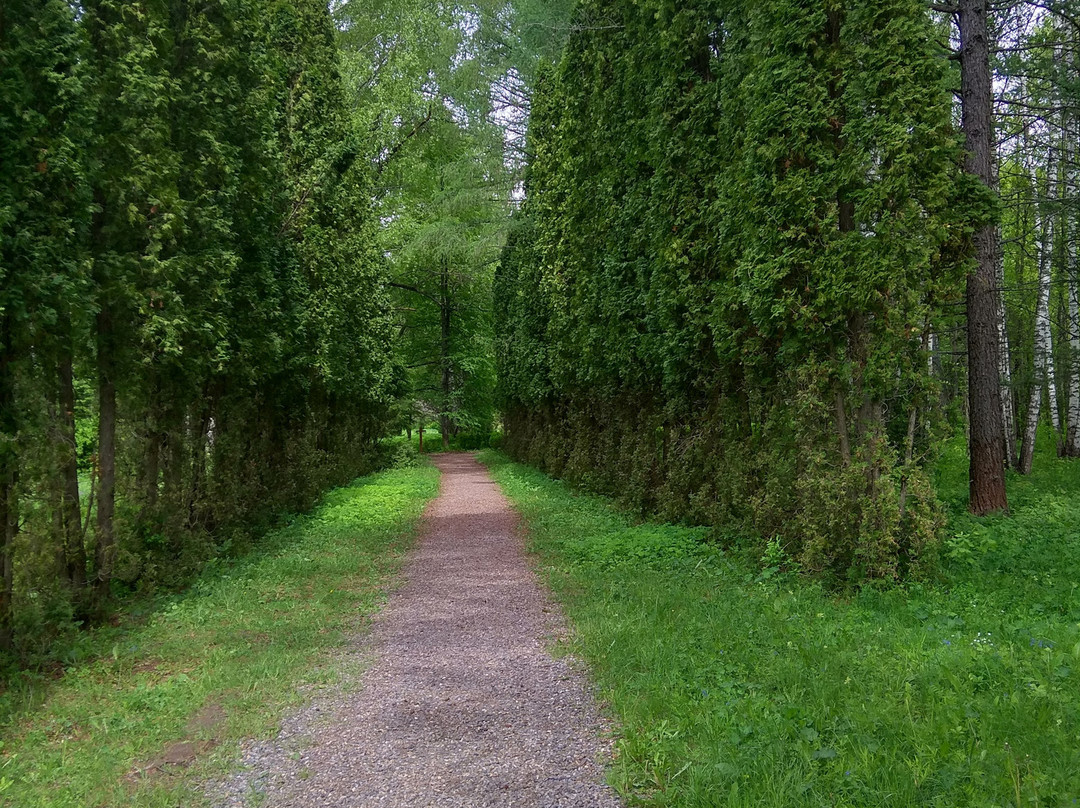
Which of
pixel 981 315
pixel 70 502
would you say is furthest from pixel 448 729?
pixel 981 315

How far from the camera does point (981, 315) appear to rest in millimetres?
9500

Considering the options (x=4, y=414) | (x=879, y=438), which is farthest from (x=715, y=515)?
(x=4, y=414)

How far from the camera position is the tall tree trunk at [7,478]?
4.70 metres

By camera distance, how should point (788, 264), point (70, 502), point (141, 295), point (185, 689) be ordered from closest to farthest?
point (185, 689) < point (70, 502) < point (141, 295) < point (788, 264)

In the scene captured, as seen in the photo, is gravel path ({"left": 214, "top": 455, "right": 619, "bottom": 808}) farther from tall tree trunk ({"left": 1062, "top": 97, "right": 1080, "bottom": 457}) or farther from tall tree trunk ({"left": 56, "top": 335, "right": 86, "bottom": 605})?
tall tree trunk ({"left": 1062, "top": 97, "right": 1080, "bottom": 457})

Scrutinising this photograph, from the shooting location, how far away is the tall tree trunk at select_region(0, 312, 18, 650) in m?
4.70

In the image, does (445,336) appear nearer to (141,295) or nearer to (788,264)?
(141,295)

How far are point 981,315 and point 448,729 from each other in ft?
29.7

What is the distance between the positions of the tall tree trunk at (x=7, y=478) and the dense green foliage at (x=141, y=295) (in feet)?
0.05

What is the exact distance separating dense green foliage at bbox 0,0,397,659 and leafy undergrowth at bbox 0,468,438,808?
0.67 m

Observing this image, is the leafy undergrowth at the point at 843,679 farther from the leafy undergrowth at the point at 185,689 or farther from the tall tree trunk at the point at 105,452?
the tall tree trunk at the point at 105,452

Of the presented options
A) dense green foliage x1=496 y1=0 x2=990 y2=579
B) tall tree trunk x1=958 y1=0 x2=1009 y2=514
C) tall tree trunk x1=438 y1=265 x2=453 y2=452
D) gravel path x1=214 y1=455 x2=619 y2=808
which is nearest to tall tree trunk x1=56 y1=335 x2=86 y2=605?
gravel path x1=214 y1=455 x2=619 y2=808

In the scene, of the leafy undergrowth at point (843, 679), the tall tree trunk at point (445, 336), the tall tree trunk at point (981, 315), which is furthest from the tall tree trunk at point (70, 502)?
the tall tree trunk at point (445, 336)

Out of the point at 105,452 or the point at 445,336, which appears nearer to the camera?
the point at 105,452
